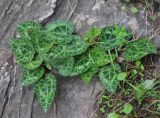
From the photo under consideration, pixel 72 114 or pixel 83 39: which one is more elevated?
pixel 83 39

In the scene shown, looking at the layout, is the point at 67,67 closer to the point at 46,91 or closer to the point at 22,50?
the point at 46,91

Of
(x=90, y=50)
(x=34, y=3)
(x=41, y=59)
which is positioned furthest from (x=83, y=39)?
(x=34, y=3)

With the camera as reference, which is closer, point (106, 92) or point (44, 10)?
point (106, 92)

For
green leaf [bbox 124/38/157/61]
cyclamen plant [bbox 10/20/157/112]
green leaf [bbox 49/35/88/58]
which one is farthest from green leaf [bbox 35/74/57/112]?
green leaf [bbox 124/38/157/61]

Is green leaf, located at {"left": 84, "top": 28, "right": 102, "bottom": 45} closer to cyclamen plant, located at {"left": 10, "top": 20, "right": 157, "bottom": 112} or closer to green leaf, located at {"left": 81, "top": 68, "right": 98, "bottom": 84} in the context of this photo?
cyclamen plant, located at {"left": 10, "top": 20, "right": 157, "bottom": 112}

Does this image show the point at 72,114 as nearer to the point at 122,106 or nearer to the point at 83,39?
the point at 122,106

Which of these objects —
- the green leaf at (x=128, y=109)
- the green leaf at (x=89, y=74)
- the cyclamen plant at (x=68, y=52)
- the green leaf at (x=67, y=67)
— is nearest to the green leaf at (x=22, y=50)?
the cyclamen plant at (x=68, y=52)
